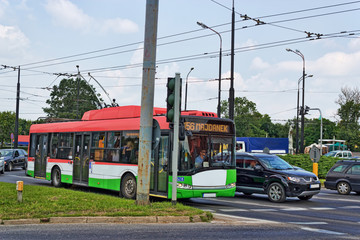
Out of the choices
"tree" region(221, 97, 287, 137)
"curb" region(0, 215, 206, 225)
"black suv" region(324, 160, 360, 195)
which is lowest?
"curb" region(0, 215, 206, 225)

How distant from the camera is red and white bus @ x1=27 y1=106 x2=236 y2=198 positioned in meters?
13.8

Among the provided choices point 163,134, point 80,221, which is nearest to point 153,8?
point 163,134

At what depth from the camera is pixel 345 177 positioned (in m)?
20.8

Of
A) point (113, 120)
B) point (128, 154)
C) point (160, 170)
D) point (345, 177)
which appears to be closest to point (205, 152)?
point (160, 170)

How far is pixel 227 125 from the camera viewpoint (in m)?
14.8

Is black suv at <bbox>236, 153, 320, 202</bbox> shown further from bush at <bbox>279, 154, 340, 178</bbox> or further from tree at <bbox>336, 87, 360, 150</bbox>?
tree at <bbox>336, 87, 360, 150</bbox>

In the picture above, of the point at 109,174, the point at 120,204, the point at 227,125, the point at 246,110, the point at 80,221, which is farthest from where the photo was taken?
the point at 246,110

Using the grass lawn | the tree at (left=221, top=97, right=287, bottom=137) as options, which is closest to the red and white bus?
the grass lawn

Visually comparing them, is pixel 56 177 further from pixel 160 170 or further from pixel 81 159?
pixel 160 170

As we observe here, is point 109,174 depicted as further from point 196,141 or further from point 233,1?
point 233,1

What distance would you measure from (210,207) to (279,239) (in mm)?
5674

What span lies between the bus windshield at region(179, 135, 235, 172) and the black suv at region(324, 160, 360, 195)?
8357mm

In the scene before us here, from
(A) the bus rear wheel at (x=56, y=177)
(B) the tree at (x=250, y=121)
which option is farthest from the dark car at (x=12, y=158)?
(B) the tree at (x=250, y=121)

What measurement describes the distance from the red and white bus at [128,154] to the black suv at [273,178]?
2578 millimetres
